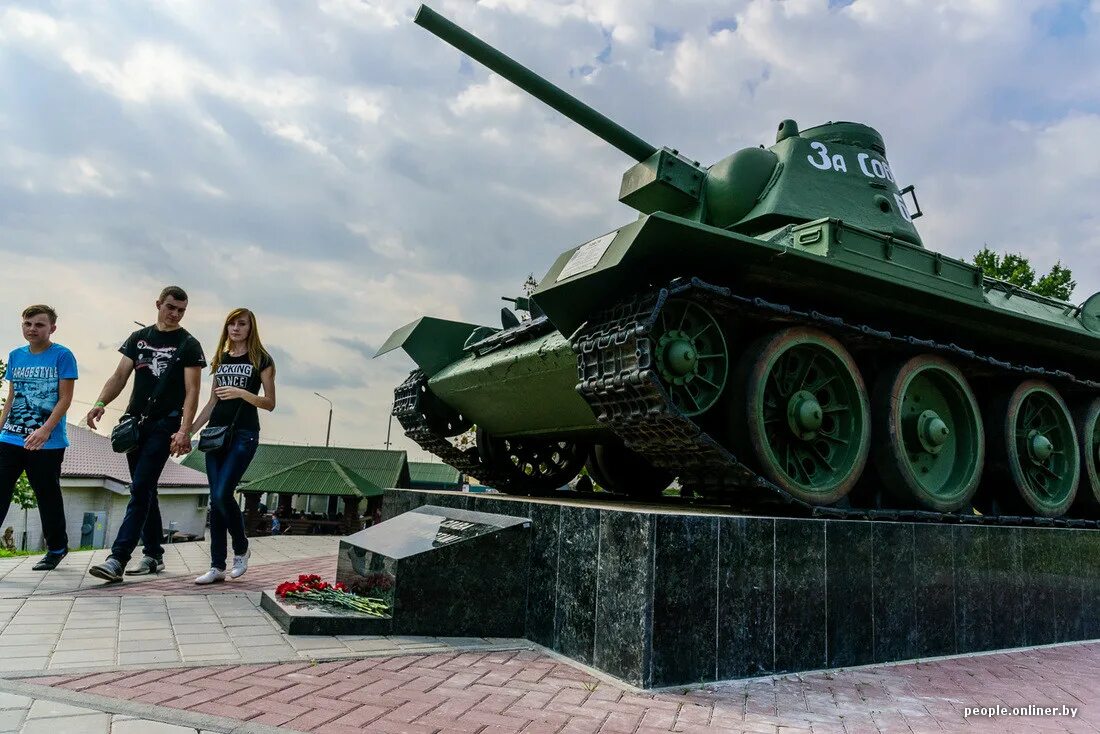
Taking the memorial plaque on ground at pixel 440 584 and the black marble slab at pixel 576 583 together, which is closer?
the black marble slab at pixel 576 583

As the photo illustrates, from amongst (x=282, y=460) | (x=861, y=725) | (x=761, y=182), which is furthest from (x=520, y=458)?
(x=282, y=460)

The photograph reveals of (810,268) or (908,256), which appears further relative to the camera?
(908,256)

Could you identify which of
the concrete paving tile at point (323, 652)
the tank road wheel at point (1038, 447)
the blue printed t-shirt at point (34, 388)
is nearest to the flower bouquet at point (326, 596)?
the concrete paving tile at point (323, 652)

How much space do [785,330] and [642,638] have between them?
2793mm

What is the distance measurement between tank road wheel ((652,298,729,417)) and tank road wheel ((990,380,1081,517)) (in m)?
A: 3.54

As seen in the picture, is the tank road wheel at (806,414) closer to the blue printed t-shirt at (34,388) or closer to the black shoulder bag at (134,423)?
the black shoulder bag at (134,423)

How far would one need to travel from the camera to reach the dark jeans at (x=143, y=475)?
20.0ft

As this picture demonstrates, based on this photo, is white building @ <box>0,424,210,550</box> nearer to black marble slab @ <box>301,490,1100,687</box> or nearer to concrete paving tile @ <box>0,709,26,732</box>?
black marble slab @ <box>301,490,1100,687</box>

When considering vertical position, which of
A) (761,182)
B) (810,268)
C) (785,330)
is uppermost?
(761,182)

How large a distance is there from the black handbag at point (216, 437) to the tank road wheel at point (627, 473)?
16.0ft

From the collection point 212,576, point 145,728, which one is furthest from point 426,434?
point 145,728

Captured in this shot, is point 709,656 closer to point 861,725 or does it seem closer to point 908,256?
point 861,725

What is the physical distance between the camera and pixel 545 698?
3992mm

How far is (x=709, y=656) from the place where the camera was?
4.73 metres
